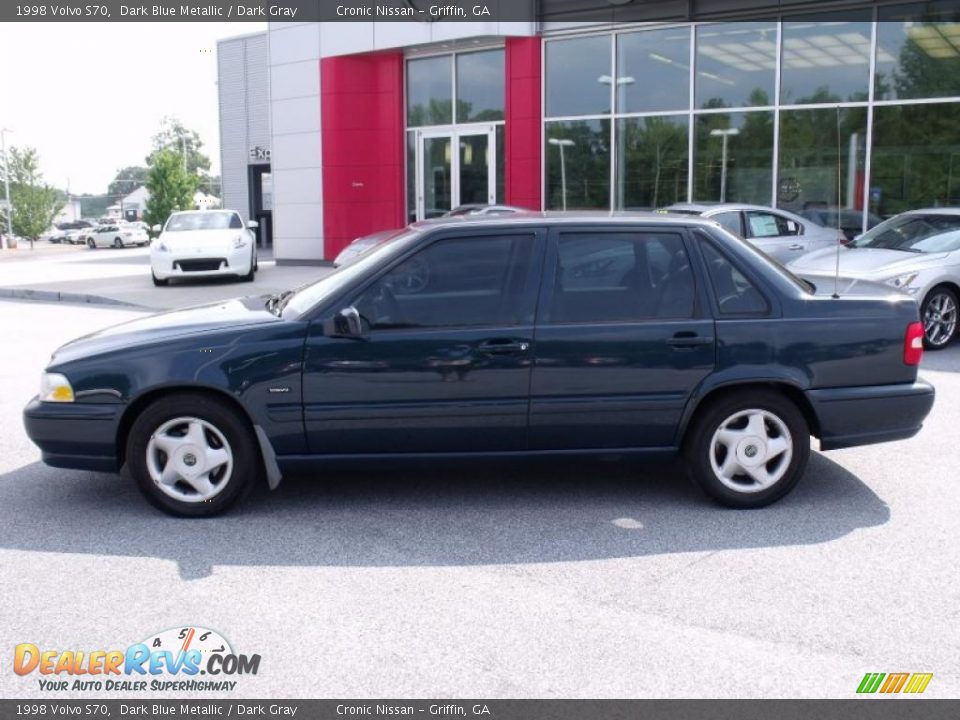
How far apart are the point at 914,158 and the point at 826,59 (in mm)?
2220

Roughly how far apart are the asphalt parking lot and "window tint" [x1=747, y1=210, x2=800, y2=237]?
701 cm

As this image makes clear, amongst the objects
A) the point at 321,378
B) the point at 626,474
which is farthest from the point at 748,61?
the point at 321,378

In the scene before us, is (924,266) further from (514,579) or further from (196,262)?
(196,262)

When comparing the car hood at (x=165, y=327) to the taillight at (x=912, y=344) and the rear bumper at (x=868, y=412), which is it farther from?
the taillight at (x=912, y=344)

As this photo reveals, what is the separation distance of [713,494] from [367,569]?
1.93 metres

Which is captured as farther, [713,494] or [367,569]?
[713,494]

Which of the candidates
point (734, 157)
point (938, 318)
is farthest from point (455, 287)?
point (734, 157)

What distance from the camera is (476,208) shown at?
1617 cm

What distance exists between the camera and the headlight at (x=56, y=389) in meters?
5.04

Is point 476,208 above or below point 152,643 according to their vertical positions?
above

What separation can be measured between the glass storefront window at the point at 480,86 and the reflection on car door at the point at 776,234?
8.26 meters

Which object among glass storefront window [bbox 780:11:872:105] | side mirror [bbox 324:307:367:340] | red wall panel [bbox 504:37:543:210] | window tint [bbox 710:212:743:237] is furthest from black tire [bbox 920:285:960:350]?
red wall panel [bbox 504:37:543:210]

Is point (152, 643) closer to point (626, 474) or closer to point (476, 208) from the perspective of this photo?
point (626, 474)

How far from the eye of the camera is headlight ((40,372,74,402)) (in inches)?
198
